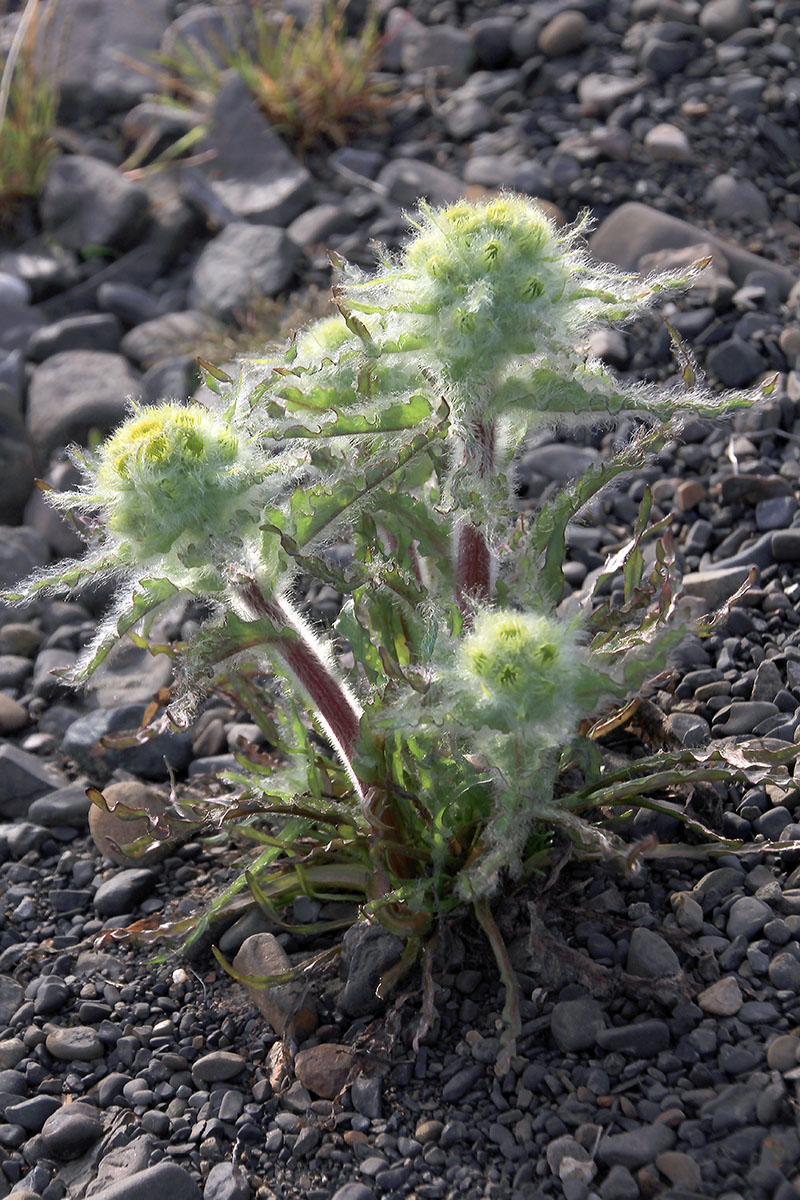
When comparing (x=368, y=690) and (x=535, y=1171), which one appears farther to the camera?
(x=368, y=690)

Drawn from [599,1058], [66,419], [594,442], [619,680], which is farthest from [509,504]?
[66,419]

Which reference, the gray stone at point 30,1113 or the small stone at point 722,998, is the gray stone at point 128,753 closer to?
the gray stone at point 30,1113

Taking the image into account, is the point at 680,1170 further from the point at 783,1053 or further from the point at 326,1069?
the point at 326,1069

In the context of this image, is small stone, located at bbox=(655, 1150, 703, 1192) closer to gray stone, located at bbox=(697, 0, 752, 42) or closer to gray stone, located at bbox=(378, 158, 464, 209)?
gray stone, located at bbox=(378, 158, 464, 209)

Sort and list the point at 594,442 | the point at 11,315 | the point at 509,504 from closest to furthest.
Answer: the point at 509,504
the point at 594,442
the point at 11,315

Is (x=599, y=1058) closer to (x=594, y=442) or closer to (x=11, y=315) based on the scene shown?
(x=594, y=442)

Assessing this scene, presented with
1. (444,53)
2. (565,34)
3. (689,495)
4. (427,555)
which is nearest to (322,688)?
(427,555)

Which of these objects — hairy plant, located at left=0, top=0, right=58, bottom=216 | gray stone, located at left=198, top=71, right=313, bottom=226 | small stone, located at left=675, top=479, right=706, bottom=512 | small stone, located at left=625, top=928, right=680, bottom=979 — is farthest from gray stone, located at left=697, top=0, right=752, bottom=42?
small stone, located at left=625, top=928, right=680, bottom=979
